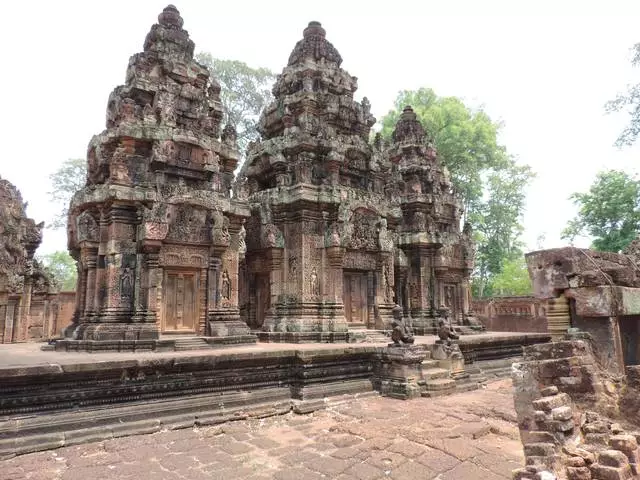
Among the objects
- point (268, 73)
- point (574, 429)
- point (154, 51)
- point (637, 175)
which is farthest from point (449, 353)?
point (268, 73)

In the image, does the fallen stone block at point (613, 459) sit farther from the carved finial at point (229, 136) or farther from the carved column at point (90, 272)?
the carved finial at point (229, 136)

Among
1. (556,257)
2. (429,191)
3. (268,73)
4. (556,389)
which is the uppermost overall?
(268,73)

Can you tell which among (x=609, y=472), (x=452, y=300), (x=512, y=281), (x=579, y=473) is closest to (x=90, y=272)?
(x=579, y=473)

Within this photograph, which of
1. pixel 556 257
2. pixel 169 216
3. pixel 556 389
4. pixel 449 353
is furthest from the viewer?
pixel 449 353

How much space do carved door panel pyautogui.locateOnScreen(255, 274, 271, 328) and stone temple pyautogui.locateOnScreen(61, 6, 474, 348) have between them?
0.05m

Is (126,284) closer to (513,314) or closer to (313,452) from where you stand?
(313,452)

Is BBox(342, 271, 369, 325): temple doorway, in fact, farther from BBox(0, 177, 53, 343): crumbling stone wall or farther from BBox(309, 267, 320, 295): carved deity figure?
BBox(0, 177, 53, 343): crumbling stone wall

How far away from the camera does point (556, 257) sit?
5027 mm

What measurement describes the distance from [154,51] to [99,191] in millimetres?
3273

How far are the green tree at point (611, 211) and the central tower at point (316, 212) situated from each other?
43.6 feet

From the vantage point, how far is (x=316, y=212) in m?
10.8

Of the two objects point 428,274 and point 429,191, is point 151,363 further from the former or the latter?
point 429,191

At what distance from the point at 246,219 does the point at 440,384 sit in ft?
16.3

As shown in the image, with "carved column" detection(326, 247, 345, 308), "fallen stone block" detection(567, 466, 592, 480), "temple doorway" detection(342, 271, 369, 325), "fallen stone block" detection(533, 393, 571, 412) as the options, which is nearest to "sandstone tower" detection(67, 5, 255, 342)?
"carved column" detection(326, 247, 345, 308)
